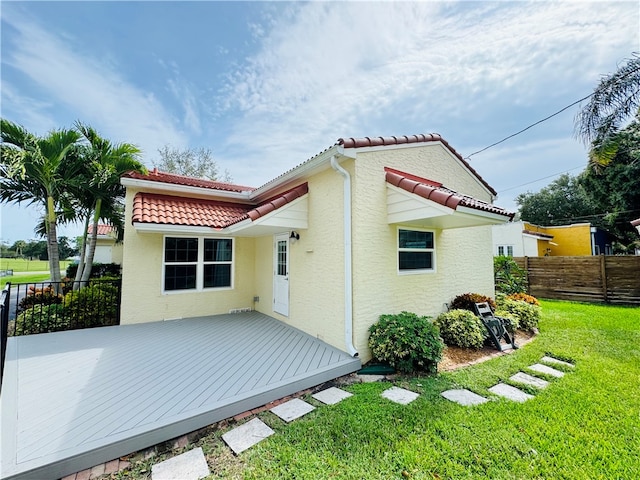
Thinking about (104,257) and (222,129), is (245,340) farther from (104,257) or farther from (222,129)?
(104,257)

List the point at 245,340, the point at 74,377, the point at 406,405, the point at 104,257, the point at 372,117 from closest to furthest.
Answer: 1. the point at 406,405
2. the point at 74,377
3. the point at 245,340
4. the point at 372,117
5. the point at 104,257

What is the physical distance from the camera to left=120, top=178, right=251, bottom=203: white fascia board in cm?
852

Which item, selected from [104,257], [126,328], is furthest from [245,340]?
[104,257]

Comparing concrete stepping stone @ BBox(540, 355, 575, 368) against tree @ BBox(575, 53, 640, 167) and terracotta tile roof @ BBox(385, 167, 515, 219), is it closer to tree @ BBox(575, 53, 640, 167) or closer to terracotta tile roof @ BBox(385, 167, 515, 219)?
terracotta tile roof @ BBox(385, 167, 515, 219)

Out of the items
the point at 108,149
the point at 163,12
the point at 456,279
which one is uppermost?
the point at 163,12

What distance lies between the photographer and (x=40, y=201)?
365 inches

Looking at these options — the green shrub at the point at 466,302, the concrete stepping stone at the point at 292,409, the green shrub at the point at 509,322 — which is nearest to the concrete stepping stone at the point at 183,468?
the concrete stepping stone at the point at 292,409

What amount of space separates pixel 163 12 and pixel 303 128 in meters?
5.86

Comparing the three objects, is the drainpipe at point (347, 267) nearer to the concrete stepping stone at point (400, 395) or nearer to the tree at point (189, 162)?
the concrete stepping stone at point (400, 395)

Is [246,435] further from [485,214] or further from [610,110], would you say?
[610,110]

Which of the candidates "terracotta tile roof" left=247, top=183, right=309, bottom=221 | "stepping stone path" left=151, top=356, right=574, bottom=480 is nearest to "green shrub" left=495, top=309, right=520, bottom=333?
"stepping stone path" left=151, top=356, right=574, bottom=480

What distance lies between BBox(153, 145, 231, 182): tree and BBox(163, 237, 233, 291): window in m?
Result: 18.0

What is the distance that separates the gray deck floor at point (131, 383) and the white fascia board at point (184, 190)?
4.53m

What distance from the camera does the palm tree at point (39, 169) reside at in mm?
8039
